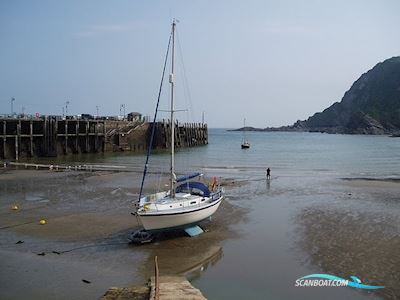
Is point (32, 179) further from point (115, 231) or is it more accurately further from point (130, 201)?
point (115, 231)

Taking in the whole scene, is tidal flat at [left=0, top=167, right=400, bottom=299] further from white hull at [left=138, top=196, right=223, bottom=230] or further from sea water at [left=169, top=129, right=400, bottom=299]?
white hull at [left=138, top=196, right=223, bottom=230]

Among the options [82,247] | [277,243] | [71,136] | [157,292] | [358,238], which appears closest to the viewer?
[157,292]

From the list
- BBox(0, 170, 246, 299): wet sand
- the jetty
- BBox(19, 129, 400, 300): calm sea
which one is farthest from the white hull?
the jetty

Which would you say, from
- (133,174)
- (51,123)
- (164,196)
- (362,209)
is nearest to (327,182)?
(362,209)

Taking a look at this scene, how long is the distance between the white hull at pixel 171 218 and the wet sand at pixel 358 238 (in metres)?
4.18

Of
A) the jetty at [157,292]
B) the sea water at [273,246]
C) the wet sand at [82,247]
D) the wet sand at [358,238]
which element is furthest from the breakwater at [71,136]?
the jetty at [157,292]

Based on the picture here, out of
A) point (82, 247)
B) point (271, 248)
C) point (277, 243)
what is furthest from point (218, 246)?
point (82, 247)

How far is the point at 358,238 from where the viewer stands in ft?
52.4

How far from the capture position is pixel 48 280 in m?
11.4

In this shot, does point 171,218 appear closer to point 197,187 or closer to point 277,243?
point 197,187

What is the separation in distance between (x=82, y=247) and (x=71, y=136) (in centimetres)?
4391

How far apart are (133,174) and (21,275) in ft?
83.4

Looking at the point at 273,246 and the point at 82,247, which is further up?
the point at 273,246

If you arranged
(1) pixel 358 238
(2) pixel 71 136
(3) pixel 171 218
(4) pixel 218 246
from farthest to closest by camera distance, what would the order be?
1. (2) pixel 71 136
2. (1) pixel 358 238
3. (3) pixel 171 218
4. (4) pixel 218 246
